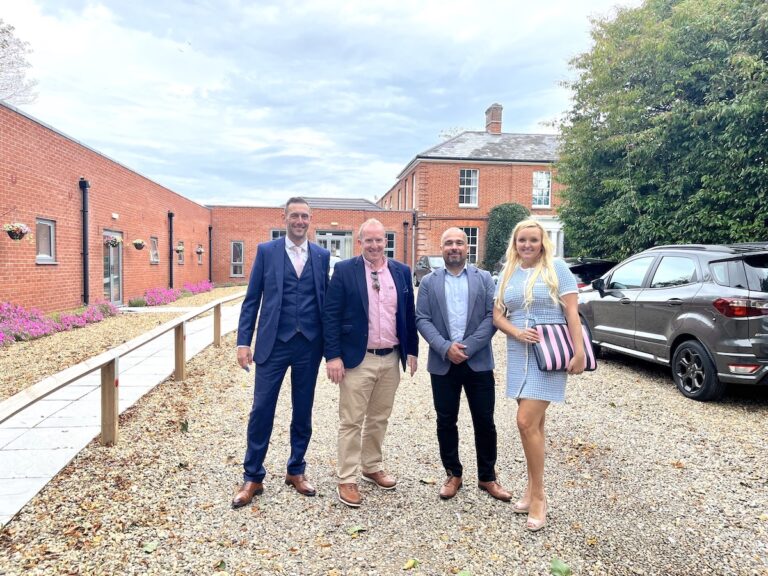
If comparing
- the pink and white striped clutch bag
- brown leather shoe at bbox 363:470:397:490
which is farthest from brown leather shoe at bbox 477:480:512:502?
the pink and white striped clutch bag

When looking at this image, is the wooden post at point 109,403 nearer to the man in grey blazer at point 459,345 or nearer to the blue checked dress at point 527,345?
the man in grey blazer at point 459,345

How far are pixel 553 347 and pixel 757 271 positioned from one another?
11.6 ft

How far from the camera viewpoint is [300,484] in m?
3.57

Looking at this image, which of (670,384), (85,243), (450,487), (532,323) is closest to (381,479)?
(450,487)

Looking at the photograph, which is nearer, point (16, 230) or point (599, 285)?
point (599, 285)

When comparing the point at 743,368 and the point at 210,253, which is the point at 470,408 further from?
the point at 210,253

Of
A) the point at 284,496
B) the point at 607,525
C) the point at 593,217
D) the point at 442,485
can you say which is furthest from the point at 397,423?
the point at 593,217

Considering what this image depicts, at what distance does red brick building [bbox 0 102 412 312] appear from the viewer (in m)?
9.90

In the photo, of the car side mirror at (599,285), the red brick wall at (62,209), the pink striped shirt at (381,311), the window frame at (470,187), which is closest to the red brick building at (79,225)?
the red brick wall at (62,209)

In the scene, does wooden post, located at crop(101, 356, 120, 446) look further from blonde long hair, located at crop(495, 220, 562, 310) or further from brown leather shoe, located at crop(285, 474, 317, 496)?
blonde long hair, located at crop(495, 220, 562, 310)

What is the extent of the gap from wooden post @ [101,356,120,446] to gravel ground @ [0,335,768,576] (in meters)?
0.11

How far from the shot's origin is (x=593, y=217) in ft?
40.7

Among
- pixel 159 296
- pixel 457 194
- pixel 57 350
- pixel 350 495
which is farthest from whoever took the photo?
pixel 457 194

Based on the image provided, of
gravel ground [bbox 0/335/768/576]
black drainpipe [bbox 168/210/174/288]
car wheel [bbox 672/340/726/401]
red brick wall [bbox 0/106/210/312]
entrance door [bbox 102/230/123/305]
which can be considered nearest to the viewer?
gravel ground [bbox 0/335/768/576]
